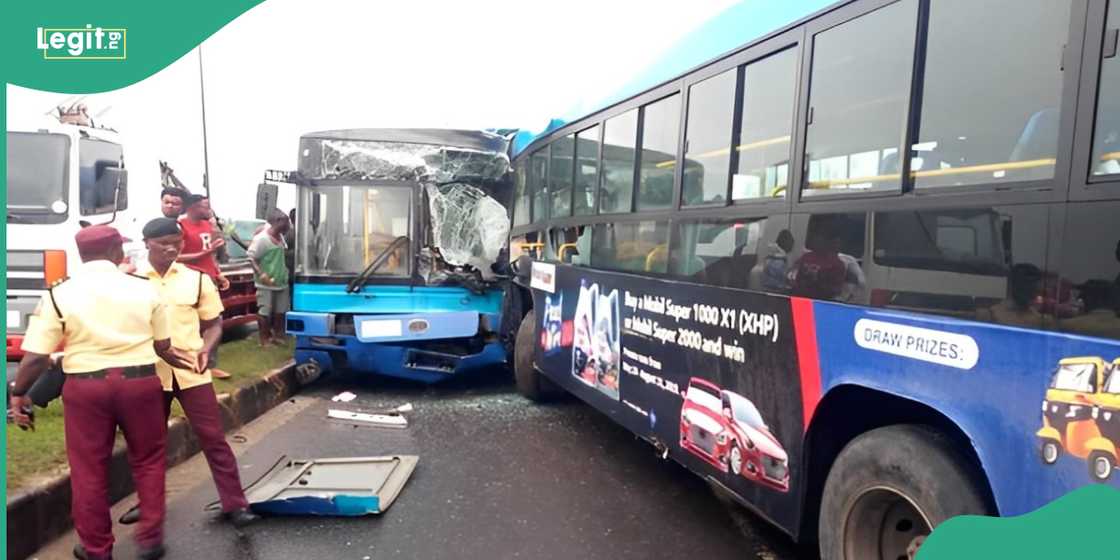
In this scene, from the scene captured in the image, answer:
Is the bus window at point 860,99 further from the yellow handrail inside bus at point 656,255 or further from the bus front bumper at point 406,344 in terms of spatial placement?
the bus front bumper at point 406,344

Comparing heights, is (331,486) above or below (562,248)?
below

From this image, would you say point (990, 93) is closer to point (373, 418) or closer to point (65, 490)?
point (65, 490)

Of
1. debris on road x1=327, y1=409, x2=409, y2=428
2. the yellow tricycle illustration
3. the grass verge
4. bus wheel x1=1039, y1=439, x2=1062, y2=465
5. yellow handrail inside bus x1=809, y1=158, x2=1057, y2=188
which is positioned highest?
yellow handrail inside bus x1=809, y1=158, x2=1057, y2=188

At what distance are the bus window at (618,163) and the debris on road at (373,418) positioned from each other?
271 cm

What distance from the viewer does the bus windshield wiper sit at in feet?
25.3

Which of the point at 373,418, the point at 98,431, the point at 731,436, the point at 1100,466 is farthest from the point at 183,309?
the point at 1100,466

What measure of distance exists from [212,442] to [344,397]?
11.4 ft

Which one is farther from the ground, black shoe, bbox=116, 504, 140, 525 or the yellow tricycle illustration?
the yellow tricycle illustration

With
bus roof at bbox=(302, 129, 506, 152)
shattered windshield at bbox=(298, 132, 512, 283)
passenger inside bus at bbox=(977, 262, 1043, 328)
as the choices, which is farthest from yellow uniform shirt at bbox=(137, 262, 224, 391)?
passenger inside bus at bbox=(977, 262, 1043, 328)

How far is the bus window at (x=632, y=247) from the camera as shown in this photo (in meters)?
4.52

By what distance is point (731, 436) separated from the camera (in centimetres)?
371

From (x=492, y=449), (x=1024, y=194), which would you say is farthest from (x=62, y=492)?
(x=1024, y=194)

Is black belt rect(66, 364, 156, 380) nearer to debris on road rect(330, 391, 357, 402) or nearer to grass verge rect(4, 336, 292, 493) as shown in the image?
grass verge rect(4, 336, 292, 493)

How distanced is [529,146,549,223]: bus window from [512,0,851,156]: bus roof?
67.3 inches
